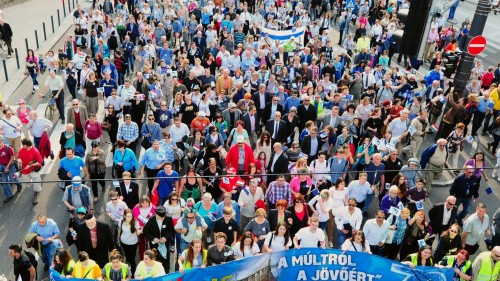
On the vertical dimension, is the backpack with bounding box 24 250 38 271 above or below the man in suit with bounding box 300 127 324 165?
below

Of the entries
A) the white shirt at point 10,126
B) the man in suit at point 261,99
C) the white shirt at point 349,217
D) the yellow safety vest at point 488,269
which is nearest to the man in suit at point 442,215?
the white shirt at point 349,217

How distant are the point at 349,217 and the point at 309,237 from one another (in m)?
1.01

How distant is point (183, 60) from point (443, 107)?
714 centimetres

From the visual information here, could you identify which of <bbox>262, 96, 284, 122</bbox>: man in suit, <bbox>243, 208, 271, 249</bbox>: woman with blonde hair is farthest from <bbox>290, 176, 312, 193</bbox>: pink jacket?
<bbox>262, 96, 284, 122</bbox>: man in suit

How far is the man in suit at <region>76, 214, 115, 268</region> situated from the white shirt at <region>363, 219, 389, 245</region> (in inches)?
160

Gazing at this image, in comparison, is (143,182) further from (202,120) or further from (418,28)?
(418,28)

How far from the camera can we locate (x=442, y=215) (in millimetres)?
10508

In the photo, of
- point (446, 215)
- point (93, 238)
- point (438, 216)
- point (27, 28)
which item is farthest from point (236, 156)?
point (27, 28)

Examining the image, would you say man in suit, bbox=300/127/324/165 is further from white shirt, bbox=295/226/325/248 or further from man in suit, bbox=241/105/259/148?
white shirt, bbox=295/226/325/248

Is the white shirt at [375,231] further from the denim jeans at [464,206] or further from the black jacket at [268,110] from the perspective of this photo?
the black jacket at [268,110]

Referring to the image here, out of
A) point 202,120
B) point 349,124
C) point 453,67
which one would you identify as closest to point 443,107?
point 453,67

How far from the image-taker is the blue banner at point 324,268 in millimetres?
8539

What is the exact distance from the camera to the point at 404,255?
400 inches

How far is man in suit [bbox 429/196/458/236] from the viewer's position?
34.3 ft
